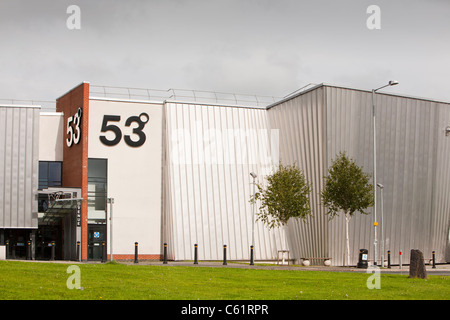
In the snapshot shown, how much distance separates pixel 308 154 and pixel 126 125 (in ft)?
37.4

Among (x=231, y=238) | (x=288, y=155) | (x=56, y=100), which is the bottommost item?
(x=231, y=238)

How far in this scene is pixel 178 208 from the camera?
36781 mm

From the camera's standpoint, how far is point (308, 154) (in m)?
35.6

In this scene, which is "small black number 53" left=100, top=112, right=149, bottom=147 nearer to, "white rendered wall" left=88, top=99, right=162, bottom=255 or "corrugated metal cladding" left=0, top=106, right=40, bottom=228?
"white rendered wall" left=88, top=99, right=162, bottom=255

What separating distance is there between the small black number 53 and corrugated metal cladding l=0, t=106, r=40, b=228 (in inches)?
175

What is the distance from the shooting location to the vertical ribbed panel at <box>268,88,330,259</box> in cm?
3457

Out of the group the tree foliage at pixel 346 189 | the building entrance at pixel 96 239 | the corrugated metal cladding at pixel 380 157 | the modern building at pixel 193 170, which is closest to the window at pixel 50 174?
the modern building at pixel 193 170

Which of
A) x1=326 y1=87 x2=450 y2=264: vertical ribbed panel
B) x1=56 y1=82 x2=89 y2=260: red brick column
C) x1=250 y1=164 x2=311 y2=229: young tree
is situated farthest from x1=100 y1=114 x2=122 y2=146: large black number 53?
x1=326 y1=87 x2=450 y2=264: vertical ribbed panel

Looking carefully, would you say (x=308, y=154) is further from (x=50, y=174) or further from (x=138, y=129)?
(x=50, y=174)

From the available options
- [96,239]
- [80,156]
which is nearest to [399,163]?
[96,239]
